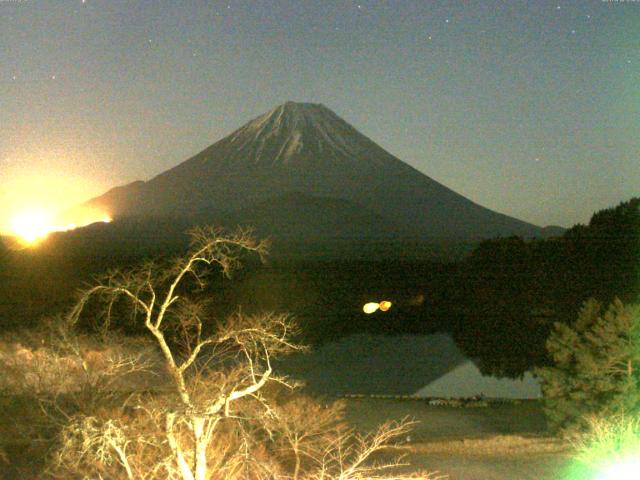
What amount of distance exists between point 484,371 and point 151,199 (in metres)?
60.7

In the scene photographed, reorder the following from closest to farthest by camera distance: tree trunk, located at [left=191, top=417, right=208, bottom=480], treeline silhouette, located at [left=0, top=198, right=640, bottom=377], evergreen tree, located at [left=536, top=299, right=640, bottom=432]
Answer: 1. tree trunk, located at [left=191, top=417, right=208, bottom=480]
2. evergreen tree, located at [left=536, top=299, right=640, bottom=432]
3. treeline silhouette, located at [left=0, top=198, right=640, bottom=377]

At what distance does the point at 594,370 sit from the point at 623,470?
377 centimetres

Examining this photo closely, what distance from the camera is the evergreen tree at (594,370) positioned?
11.6 meters

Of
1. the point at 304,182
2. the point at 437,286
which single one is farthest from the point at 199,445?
the point at 304,182

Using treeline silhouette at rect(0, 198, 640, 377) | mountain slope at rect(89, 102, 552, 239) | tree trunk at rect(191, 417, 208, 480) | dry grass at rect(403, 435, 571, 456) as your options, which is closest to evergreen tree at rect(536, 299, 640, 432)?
dry grass at rect(403, 435, 571, 456)

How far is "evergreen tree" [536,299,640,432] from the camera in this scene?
38.1 ft

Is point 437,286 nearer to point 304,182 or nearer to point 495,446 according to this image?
point 495,446

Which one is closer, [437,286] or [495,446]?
[495,446]

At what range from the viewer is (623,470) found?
28.0 feet

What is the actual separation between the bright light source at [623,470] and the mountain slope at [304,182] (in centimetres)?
6530

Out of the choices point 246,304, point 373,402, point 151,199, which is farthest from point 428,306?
point 151,199

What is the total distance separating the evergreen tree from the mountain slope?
60799 mm

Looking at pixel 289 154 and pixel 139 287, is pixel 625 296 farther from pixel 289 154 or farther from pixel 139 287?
pixel 289 154

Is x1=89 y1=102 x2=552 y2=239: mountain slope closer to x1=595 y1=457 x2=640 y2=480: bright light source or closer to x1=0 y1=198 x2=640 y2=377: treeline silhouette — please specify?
x1=0 y1=198 x2=640 y2=377: treeline silhouette
